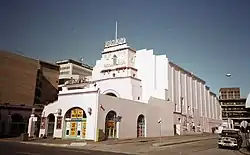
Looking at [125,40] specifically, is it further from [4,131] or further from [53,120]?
[4,131]

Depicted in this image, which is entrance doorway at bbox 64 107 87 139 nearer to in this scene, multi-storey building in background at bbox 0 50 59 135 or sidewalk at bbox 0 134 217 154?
sidewalk at bbox 0 134 217 154

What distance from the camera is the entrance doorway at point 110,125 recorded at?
1204 inches

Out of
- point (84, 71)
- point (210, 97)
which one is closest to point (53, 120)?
point (210, 97)

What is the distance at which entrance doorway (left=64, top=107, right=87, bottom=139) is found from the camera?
29.7 meters

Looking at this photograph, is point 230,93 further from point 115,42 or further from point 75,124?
point 75,124

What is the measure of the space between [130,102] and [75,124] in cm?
834

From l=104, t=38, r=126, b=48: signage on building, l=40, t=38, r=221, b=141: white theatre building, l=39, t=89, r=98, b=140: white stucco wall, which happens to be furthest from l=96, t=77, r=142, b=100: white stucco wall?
l=39, t=89, r=98, b=140: white stucco wall

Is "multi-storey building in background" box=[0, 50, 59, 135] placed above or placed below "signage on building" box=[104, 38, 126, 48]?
below

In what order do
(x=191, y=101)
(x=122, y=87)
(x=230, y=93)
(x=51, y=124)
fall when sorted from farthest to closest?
(x=230, y=93) < (x=191, y=101) < (x=122, y=87) < (x=51, y=124)

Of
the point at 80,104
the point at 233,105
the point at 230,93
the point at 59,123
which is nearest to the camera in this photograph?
the point at 80,104

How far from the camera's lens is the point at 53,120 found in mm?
33875

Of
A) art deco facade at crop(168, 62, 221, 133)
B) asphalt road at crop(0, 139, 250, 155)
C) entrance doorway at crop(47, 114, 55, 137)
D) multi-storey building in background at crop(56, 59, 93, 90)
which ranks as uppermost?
multi-storey building in background at crop(56, 59, 93, 90)

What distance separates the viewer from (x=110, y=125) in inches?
1223

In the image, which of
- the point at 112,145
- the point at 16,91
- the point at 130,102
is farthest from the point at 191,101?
the point at 16,91
